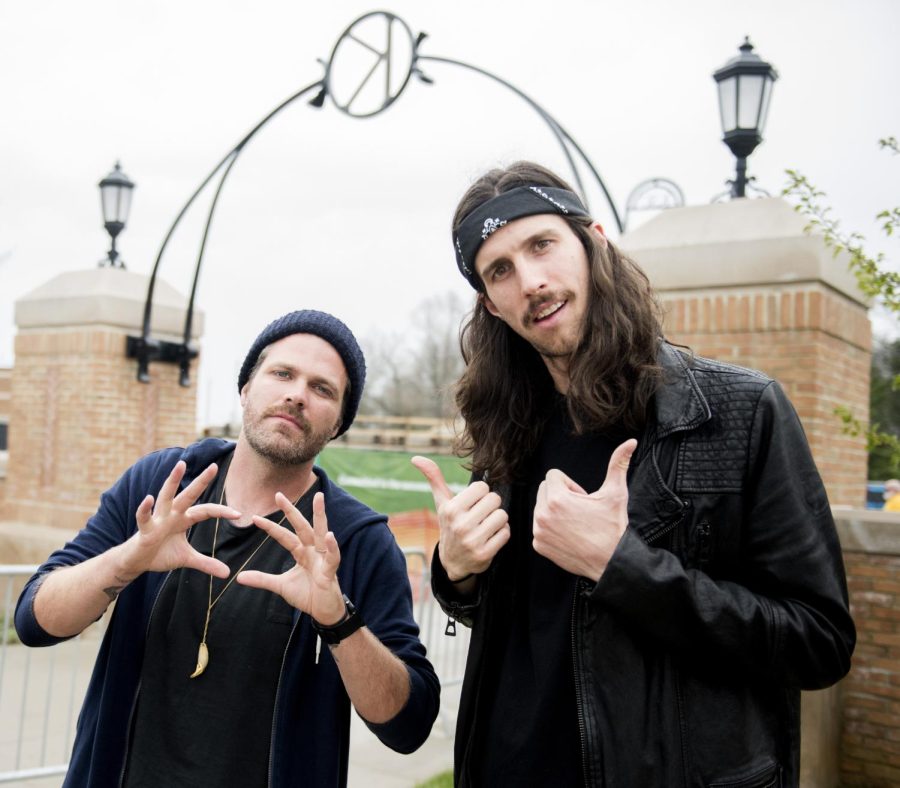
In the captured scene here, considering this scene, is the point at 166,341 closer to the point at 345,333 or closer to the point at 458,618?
the point at 345,333

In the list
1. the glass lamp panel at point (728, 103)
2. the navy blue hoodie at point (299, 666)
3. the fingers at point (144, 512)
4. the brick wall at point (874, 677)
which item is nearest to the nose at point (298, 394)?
the navy blue hoodie at point (299, 666)

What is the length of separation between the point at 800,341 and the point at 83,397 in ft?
22.9

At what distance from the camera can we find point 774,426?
156cm

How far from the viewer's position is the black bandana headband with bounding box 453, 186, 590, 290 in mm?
1885

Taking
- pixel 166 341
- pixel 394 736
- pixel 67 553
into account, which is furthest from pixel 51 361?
pixel 394 736

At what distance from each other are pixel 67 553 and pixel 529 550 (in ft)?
3.92

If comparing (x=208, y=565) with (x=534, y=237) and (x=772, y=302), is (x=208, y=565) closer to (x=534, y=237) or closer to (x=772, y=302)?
(x=534, y=237)

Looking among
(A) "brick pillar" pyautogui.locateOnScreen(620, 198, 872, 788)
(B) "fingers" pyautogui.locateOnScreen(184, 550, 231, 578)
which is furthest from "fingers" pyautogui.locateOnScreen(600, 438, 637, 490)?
(A) "brick pillar" pyautogui.locateOnScreen(620, 198, 872, 788)

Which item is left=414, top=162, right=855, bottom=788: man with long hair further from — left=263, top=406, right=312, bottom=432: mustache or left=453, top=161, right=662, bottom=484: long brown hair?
left=263, top=406, right=312, bottom=432: mustache

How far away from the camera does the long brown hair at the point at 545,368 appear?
5.73ft

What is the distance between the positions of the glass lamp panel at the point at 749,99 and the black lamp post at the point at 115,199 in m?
6.40

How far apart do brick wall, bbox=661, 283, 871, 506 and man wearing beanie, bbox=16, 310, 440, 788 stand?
3.51 meters

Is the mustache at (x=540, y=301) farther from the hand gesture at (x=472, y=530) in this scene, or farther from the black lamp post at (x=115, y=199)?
the black lamp post at (x=115, y=199)

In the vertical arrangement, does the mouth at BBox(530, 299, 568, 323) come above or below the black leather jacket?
above
